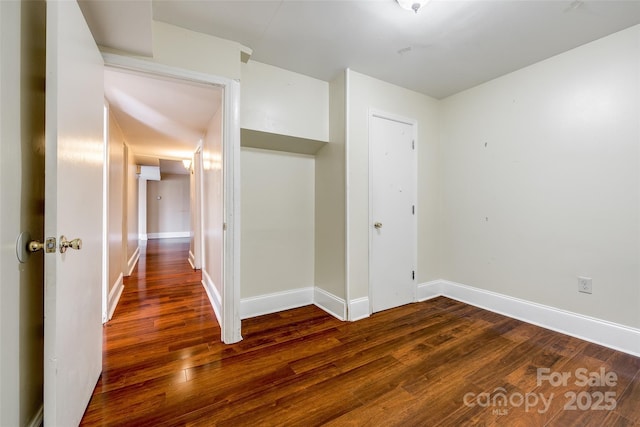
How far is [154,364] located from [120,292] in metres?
1.87

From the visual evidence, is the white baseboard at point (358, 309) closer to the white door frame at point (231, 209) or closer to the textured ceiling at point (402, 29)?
the white door frame at point (231, 209)

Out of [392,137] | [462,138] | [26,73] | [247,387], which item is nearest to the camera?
[26,73]

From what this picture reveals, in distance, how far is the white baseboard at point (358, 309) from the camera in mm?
2456

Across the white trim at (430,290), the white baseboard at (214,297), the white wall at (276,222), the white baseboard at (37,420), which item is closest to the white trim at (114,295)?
the white baseboard at (214,297)

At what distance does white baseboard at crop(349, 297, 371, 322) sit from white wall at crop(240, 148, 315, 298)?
2.06ft

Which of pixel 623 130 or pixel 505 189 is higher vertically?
pixel 623 130

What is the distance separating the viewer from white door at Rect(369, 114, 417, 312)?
2658mm

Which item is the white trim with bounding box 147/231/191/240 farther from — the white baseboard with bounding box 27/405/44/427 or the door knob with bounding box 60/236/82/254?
the door knob with bounding box 60/236/82/254

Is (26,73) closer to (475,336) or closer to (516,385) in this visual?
(516,385)

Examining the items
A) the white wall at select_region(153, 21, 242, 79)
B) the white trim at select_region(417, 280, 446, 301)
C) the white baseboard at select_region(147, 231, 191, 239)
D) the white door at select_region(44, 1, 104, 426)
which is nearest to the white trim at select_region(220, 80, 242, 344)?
the white wall at select_region(153, 21, 242, 79)

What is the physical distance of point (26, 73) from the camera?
3.52 feet

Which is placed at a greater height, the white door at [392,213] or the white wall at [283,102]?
the white wall at [283,102]

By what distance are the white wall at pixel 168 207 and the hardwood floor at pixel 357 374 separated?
739 centimetres

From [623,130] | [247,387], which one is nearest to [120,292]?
[247,387]
